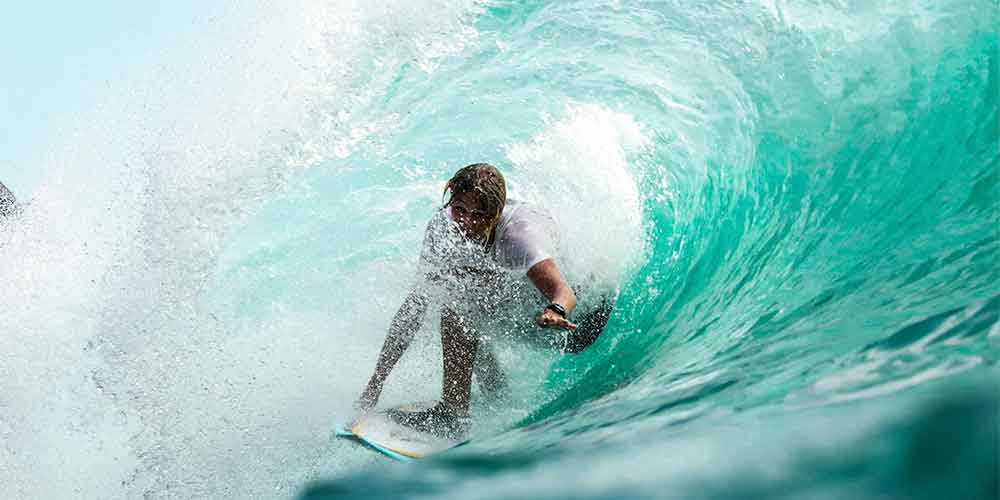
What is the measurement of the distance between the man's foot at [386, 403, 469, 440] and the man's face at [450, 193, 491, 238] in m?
0.84

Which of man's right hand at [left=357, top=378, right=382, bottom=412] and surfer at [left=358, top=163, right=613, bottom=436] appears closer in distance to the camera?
surfer at [left=358, top=163, right=613, bottom=436]

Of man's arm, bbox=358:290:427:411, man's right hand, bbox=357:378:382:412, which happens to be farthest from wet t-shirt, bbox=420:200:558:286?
man's right hand, bbox=357:378:382:412

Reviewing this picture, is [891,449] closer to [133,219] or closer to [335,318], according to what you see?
[335,318]

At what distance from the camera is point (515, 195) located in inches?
201

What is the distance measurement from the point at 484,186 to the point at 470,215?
0.14 m

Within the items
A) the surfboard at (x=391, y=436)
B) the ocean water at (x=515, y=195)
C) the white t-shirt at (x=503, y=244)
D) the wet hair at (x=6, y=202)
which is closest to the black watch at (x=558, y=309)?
the white t-shirt at (x=503, y=244)

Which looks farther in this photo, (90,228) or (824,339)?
(90,228)

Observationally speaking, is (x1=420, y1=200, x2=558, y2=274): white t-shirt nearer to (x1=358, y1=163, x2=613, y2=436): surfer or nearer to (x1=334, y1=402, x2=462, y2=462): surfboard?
(x1=358, y1=163, x2=613, y2=436): surfer

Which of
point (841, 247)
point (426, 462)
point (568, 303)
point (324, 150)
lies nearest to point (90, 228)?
point (324, 150)

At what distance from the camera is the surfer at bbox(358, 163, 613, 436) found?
3473 millimetres

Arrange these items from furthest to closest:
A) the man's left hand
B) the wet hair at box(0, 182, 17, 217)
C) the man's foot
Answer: the wet hair at box(0, 182, 17, 217), the man's foot, the man's left hand

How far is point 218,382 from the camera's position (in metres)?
4.00

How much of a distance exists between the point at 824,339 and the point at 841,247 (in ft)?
5.79

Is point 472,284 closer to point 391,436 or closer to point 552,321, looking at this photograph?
point 552,321
